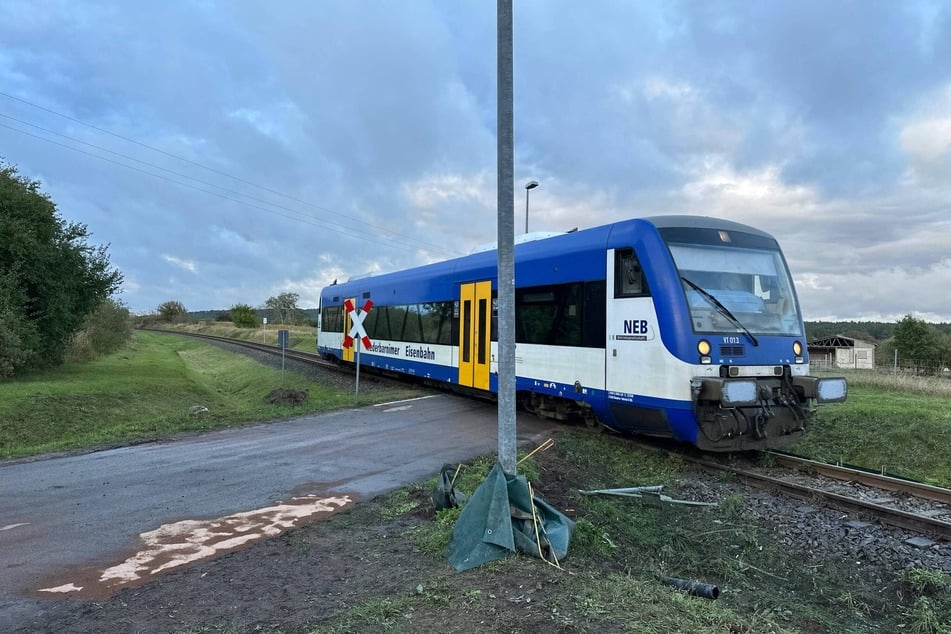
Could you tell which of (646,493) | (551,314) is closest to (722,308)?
(646,493)

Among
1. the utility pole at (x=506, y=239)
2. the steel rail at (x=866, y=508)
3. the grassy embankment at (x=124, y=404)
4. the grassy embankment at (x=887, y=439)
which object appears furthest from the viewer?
the grassy embankment at (x=124, y=404)

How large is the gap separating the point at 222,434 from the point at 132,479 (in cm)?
361

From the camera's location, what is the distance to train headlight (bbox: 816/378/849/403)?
8352 mm

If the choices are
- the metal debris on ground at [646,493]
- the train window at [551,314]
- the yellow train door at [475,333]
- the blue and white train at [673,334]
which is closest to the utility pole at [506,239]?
the metal debris on ground at [646,493]

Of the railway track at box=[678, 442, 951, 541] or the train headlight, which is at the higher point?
the train headlight

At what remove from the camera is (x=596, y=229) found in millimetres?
10016

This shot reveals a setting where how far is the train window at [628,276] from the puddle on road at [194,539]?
4.77 m

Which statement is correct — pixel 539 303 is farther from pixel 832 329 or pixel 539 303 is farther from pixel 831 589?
pixel 832 329

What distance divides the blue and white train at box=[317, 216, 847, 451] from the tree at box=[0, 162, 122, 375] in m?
19.1

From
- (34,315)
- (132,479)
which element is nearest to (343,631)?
(132,479)

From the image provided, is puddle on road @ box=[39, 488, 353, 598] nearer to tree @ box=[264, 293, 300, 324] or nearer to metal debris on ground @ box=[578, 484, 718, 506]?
metal debris on ground @ box=[578, 484, 718, 506]

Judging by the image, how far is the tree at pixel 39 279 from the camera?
21422mm

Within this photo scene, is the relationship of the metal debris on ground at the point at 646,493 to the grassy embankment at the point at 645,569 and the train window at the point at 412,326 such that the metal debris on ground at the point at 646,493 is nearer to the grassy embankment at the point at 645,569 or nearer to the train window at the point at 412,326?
Answer: the grassy embankment at the point at 645,569

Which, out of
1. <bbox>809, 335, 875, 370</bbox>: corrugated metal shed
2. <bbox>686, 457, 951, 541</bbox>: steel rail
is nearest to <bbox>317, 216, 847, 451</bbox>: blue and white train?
<bbox>686, 457, 951, 541</bbox>: steel rail
